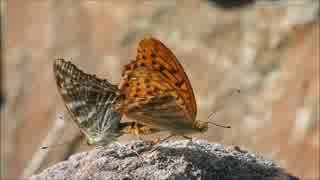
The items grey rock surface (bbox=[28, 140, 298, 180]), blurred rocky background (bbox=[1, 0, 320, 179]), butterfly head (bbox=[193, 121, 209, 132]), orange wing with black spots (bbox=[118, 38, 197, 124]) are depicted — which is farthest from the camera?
blurred rocky background (bbox=[1, 0, 320, 179])

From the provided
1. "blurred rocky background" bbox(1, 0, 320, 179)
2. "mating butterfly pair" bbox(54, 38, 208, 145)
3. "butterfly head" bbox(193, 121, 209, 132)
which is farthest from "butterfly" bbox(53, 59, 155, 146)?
"blurred rocky background" bbox(1, 0, 320, 179)

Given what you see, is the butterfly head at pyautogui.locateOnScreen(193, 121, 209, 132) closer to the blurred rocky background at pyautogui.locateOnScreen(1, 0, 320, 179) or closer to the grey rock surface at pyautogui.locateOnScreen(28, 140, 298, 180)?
the grey rock surface at pyautogui.locateOnScreen(28, 140, 298, 180)

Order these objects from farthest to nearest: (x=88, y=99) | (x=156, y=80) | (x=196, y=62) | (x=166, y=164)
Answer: (x=196, y=62), (x=88, y=99), (x=156, y=80), (x=166, y=164)

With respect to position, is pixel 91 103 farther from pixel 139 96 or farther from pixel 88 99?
pixel 139 96

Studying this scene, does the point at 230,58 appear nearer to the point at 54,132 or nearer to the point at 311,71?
the point at 311,71

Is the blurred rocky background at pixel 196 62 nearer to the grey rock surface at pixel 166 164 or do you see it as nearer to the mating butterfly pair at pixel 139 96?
the mating butterfly pair at pixel 139 96

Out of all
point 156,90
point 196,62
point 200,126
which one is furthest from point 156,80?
point 196,62

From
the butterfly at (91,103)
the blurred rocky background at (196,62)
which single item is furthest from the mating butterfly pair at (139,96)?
the blurred rocky background at (196,62)
